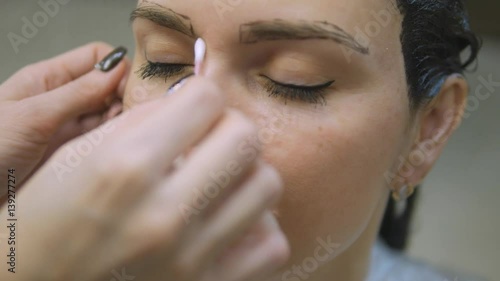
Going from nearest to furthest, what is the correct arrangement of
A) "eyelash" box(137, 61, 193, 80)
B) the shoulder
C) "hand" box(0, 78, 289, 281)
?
"hand" box(0, 78, 289, 281)
"eyelash" box(137, 61, 193, 80)
the shoulder

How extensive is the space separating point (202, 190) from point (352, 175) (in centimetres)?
32

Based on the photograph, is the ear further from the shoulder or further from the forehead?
the shoulder

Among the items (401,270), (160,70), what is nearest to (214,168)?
(160,70)

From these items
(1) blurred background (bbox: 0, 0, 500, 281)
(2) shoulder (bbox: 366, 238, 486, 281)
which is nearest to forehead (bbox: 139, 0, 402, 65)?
(2) shoulder (bbox: 366, 238, 486, 281)

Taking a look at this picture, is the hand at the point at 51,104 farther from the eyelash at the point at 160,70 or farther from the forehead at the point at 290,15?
the forehead at the point at 290,15

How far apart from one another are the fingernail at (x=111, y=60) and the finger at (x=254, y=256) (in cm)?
57

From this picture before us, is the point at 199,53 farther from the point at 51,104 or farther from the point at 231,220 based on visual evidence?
the point at 51,104

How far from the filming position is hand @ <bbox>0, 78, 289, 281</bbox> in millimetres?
486

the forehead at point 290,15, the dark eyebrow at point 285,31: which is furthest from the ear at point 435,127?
the dark eyebrow at point 285,31

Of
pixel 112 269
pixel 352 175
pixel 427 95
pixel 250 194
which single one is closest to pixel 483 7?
pixel 427 95

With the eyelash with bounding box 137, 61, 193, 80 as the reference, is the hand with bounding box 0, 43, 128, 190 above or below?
below

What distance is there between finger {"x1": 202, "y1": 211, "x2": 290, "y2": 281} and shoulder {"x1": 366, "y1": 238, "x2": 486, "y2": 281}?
0.70 meters

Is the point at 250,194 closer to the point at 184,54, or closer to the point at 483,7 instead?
the point at 184,54

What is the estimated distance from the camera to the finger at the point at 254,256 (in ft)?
1.82
